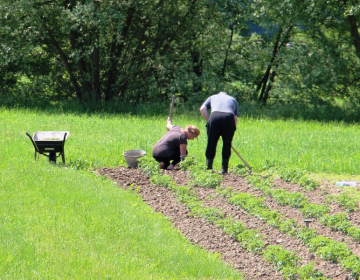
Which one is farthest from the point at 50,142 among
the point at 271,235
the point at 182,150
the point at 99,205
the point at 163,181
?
the point at 271,235

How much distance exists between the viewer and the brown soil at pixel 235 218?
6949 millimetres

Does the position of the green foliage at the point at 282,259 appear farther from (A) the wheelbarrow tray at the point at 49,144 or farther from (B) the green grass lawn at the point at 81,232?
(A) the wheelbarrow tray at the point at 49,144

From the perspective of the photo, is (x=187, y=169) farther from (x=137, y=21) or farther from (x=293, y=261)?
(x=137, y=21)

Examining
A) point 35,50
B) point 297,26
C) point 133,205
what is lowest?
point 133,205

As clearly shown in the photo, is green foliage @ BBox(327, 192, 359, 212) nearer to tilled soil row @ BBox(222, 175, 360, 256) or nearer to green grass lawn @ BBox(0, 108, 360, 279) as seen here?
tilled soil row @ BBox(222, 175, 360, 256)

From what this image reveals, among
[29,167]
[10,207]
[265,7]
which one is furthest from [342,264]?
[265,7]

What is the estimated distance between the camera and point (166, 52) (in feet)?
73.9

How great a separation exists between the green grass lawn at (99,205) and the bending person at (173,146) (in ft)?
3.32

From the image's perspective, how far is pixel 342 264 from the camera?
670 cm

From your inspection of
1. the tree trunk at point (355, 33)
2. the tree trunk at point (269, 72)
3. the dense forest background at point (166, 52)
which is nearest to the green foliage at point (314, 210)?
the dense forest background at point (166, 52)

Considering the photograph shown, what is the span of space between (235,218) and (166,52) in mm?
14722

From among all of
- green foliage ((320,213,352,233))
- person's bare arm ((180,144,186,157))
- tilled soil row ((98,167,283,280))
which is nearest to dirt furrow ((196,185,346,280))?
tilled soil row ((98,167,283,280))

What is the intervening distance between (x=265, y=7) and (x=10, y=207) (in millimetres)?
15540

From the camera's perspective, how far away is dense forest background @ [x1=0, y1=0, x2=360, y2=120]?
68.2 ft
